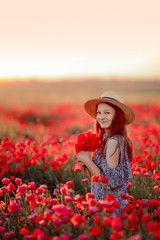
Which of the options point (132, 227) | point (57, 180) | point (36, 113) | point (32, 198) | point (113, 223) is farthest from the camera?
point (36, 113)

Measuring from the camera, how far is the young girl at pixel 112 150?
2691 millimetres

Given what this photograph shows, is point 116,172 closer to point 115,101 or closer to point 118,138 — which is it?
point 118,138

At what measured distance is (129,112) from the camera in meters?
2.83

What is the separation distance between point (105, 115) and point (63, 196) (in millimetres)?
1542

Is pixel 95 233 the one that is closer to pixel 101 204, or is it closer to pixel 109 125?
pixel 101 204

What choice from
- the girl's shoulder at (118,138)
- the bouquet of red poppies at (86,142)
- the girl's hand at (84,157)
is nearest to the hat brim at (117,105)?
the girl's shoulder at (118,138)

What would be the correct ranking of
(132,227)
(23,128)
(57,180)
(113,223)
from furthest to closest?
1. (23,128)
2. (57,180)
3. (132,227)
4. (113,223)

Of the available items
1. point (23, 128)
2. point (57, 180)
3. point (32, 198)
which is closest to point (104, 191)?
point (32, 198)

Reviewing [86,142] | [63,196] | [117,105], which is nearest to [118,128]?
[117,105]

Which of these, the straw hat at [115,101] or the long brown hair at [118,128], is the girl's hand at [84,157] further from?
the straw hat at [115,101]

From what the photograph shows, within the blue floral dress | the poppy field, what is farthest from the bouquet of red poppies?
the poppy field

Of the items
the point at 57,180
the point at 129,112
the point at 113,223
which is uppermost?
the point at 129,112

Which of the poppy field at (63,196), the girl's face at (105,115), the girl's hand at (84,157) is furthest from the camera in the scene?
the girl's face at (105,115)

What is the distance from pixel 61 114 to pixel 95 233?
13.2 meters
